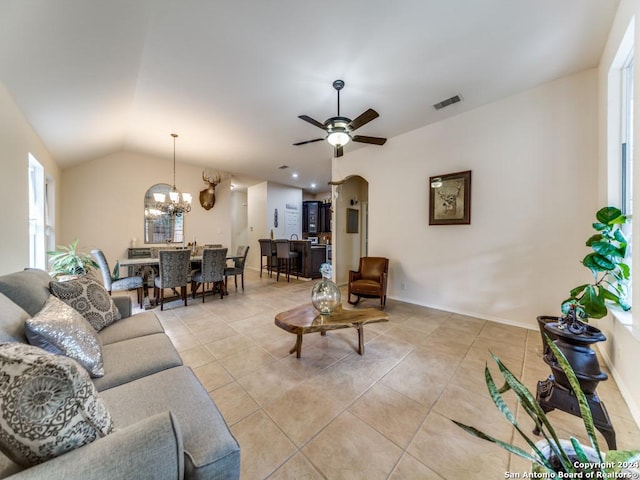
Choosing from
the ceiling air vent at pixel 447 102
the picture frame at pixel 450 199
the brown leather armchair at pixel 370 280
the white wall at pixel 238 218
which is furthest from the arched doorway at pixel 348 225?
the white wall at pixel 238 218

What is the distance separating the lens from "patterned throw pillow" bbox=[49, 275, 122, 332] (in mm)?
1696

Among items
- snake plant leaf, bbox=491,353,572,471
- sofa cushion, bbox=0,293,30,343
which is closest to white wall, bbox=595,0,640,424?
snake plant leaf, bbox=491,353,572,471

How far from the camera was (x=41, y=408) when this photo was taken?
2.14 ft

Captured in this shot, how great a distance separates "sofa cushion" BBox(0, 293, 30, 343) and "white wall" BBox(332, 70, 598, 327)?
4.23 m

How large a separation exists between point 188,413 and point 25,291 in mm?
1354

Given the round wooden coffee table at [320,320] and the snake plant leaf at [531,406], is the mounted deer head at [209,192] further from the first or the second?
the snake plant leaf at [531,406]

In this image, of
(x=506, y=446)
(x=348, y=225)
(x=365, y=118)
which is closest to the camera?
(x=506, y=446)

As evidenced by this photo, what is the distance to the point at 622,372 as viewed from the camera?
6.16 ft

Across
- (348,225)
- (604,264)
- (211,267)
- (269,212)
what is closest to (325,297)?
(604,264)

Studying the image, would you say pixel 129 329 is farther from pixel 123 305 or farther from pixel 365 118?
pixel 365 118

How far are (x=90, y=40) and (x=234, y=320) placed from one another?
320 centimetres

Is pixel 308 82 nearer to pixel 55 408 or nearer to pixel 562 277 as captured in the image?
pixel 55 408

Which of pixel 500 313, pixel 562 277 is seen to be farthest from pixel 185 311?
pixel 562 277

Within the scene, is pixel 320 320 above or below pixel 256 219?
below
